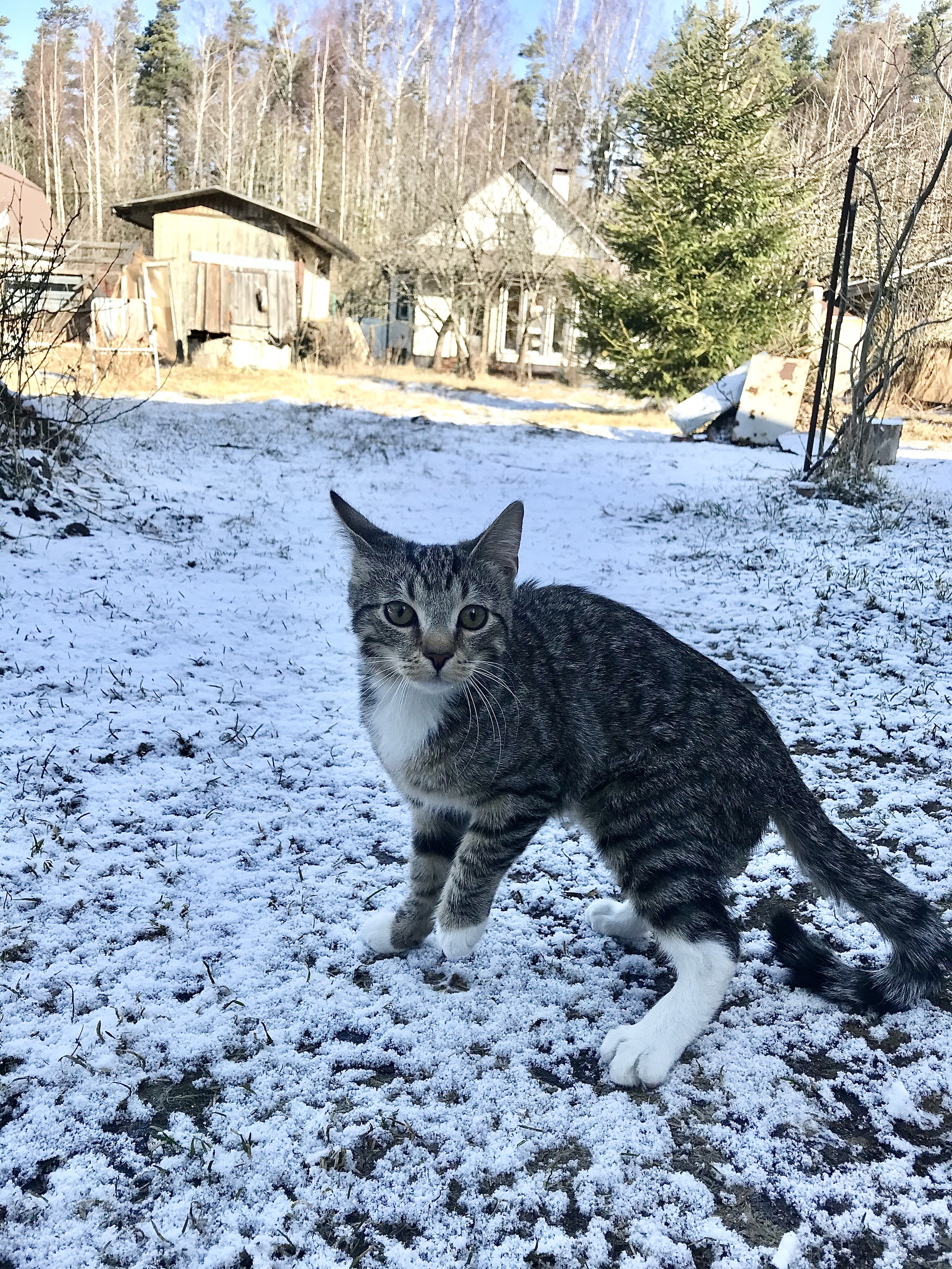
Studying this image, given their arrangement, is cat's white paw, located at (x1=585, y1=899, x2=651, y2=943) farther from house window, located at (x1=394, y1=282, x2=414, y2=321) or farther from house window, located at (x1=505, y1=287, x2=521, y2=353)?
house window, located at (x1=394, y1=282, x2=414, y2=321)

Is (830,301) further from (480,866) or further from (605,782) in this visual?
(480,866)

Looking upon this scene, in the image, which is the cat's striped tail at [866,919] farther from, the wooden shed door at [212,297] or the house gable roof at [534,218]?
the house gable roof at [534,218]

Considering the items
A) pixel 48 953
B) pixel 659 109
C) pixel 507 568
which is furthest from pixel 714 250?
pixel 48 953

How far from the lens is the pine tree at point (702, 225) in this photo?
666 inches

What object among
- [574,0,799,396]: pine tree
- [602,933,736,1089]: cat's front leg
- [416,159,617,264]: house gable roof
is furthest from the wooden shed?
[602,933,736,1089]: cat's front leg

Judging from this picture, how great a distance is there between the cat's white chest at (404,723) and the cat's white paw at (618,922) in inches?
35.0

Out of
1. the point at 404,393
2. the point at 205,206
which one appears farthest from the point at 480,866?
the point at 205,206

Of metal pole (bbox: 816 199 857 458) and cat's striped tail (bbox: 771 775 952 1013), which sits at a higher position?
metal pole (bbox: 816 199 857 458)

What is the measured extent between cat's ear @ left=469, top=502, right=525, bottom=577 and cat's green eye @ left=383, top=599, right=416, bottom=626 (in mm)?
317

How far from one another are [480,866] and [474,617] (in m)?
0.75

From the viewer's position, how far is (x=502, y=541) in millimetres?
2793

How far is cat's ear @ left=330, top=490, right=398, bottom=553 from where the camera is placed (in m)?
2.73

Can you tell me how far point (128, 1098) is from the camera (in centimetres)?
204

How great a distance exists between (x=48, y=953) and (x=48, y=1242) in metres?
0.97
